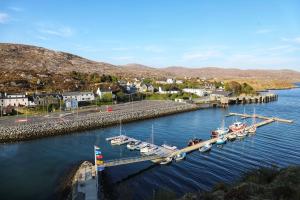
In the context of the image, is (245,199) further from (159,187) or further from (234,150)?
(234,150)

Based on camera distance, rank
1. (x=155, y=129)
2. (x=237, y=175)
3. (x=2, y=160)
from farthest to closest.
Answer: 1. (x=155, y=129)
2. (x=2, y=160)
3. (x=237, y=175)

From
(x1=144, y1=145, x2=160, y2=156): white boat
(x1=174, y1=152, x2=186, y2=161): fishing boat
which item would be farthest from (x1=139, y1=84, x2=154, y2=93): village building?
(x1=174, y1=152, x2=186, y2=161): fishing boat

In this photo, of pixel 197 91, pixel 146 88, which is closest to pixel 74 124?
pixel 146 88

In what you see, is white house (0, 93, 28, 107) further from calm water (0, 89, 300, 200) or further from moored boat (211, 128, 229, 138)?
moored boat (211, 128, 229, 138)

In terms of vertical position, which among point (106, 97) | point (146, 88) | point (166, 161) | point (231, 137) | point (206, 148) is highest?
point (146, 88)

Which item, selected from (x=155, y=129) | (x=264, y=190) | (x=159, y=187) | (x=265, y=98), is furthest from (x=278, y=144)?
(x=265, y=98)

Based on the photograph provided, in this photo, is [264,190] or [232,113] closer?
[264,190]

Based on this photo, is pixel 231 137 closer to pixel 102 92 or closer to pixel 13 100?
pixel 102 92
